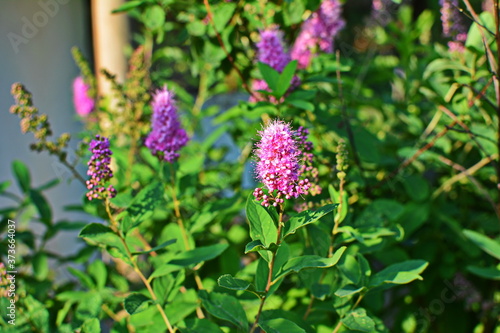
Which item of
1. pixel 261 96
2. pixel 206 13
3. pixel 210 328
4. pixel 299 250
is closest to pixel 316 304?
pixel 299 250

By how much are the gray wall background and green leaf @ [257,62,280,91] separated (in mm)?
1974

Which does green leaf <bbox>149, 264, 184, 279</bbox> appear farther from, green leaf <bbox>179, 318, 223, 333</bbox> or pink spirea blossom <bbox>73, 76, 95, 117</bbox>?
pink spirea blossom <bbox>73, 76, 95, 117</bbox>

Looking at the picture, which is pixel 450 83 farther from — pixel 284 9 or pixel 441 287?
pixel 441 287

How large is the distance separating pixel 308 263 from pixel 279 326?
0.54 feet

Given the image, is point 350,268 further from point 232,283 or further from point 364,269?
point 232,283

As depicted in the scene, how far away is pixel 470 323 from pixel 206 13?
157 centimetres

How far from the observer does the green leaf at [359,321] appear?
99 centimetres

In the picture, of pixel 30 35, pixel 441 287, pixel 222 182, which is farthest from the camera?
pixel 30 35

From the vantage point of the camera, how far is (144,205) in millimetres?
1176

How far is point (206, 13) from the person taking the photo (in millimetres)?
1635

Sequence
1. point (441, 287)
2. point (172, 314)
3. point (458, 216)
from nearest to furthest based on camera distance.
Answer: point (172, 314) < point (441, 287) < point (458, 216)

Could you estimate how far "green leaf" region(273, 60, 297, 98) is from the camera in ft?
3.97

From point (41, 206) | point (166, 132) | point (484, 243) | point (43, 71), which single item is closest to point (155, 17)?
point (166, 132)

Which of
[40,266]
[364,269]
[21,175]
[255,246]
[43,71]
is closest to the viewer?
[255,246]
